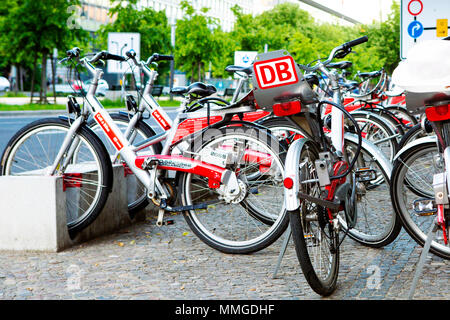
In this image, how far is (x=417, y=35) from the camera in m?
9.28

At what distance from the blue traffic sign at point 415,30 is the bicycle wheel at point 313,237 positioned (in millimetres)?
5674

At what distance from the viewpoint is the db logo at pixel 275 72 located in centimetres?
404

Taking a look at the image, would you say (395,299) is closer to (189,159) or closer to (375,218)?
(375,218)

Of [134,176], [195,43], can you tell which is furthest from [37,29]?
[134,176]

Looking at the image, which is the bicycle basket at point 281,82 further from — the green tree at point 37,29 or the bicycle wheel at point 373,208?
the green tree at point 37,29

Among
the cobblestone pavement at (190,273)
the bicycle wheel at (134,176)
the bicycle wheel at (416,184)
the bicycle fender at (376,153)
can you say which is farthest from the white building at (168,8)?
the bicycle wheel at (416,184)

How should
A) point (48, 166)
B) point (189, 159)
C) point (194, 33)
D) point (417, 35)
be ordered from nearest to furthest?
point (189, 159)
point (48, 166)
point (417, 35)
point (194, 33)

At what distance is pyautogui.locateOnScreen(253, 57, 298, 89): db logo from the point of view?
13.3ft

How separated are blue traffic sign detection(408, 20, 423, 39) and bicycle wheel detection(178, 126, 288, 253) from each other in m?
4.94

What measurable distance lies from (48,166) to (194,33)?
3797 cm

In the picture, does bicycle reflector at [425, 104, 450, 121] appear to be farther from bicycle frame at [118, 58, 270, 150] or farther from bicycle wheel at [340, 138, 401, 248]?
bicycle frame at [118, 58, 270, 150]

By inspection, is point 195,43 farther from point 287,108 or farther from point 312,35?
point 312,35

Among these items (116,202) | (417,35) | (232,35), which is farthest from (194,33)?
(116,202)
